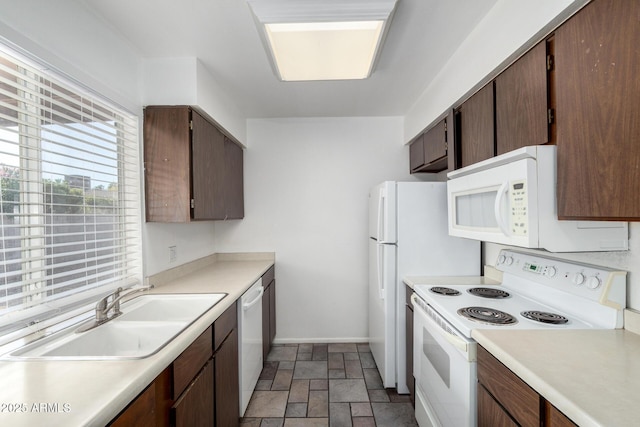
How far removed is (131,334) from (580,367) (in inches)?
71.4

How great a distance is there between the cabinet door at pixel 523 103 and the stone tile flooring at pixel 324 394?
73.8 inches

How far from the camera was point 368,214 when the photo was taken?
9.73ft

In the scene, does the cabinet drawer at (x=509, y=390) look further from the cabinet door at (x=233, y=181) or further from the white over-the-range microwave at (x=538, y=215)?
the cabinet door at (x=233, y=181)

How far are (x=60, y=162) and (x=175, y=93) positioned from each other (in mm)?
822

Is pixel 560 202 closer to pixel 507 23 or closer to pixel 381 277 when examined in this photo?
pixel 507 23

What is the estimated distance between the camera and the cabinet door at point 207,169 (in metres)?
1.93

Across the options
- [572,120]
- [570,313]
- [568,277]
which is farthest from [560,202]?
[570,313]

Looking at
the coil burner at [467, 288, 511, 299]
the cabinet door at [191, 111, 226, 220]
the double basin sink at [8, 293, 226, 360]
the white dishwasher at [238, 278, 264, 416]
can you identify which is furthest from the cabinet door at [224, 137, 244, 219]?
the coil burner at [467, 288, 511, 299]

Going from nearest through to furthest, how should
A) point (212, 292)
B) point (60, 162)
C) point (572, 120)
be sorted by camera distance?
point (572, 120)
point (60, 162)
point (212, 292)

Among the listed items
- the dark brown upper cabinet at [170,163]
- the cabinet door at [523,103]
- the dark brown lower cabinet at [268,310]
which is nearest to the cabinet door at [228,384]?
the dark brown lower cabinet at [268,310]

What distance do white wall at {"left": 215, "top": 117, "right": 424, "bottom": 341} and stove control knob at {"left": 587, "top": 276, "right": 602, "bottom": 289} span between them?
74.7 inches

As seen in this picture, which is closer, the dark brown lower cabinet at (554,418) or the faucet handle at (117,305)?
the dark brown lower cabinet at (554,418)

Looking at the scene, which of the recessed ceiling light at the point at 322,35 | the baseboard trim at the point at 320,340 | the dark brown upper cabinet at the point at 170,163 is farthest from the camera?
the baseboard trim at the point at 320,340

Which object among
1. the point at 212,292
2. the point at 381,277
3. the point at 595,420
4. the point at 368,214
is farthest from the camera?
the point at 368,214
